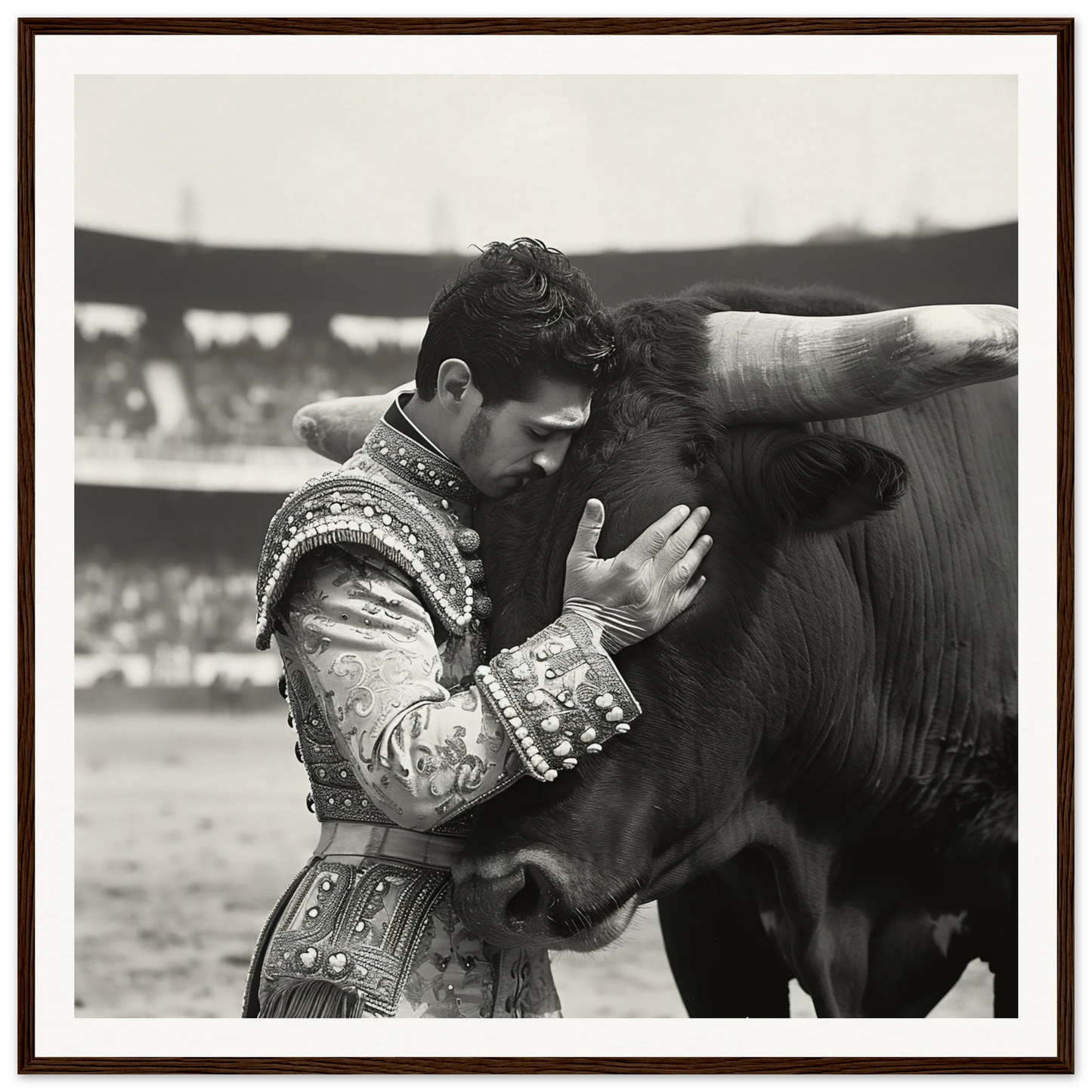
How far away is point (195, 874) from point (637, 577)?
5.21 ft

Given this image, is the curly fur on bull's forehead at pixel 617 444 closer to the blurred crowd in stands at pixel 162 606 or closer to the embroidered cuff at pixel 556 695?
the embroidered cuff at pixel 556 695

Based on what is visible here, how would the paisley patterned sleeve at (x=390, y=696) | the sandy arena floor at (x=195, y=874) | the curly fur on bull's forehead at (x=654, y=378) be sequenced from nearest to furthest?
the paisley patterned sleeve at (x=390, y=696) → the curly fur on bull's forehead at (x=654, y=378) → the sandy arena floor at (x=195, y=874)

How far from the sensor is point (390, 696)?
155 cm

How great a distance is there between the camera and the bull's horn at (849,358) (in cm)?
157

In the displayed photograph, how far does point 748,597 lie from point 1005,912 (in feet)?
2.37

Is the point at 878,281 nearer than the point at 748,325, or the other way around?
the point at 748,325

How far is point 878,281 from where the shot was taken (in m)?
2.64

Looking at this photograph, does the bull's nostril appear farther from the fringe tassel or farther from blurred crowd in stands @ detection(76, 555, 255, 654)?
blurred crowd in stands @ detection(76, 555, 255, 654)

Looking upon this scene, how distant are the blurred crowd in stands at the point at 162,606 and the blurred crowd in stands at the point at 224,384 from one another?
265mm

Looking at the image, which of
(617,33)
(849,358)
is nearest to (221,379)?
(617,33)

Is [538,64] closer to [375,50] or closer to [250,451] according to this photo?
[375,50]

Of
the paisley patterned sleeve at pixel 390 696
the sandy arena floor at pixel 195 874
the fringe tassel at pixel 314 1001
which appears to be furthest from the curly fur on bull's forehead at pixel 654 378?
the fringe tassel at pixel 314 1001

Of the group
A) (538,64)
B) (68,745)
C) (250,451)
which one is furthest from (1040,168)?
(250,451)

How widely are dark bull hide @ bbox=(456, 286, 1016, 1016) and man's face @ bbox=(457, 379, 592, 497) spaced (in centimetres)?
5
